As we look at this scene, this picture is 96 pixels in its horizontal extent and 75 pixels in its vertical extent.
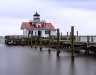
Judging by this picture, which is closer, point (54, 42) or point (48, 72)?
point (48, 72)

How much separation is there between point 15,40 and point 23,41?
14.4ft

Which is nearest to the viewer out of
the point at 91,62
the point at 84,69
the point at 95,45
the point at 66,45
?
the point at 84,69

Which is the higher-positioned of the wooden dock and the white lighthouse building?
the white lighthouse building

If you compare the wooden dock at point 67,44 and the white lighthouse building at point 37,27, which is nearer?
the wooden dock at point 67,44

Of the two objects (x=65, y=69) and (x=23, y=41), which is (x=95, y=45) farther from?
(x=23, y=41)

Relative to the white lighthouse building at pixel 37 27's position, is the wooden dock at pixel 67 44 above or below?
below

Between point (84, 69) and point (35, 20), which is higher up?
point (35, 20)

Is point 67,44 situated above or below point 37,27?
below

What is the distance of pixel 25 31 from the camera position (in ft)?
292

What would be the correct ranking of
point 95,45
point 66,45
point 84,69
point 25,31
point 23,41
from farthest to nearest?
point 25,31
point 23,41
point 66,45
point 95,45
point 84,69

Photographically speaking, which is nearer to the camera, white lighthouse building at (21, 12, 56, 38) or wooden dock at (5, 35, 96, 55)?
wooden dock at (5, 35, 96, 55)

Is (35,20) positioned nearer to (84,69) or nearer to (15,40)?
(15,40)

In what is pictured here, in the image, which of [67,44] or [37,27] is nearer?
[67,44]

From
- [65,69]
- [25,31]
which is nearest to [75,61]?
[65,69]
